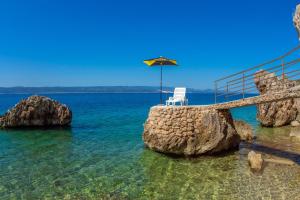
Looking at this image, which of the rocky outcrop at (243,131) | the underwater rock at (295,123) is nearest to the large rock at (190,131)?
the rocky outcrop at (243,131)

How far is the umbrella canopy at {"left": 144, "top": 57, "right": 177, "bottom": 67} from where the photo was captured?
18062mm

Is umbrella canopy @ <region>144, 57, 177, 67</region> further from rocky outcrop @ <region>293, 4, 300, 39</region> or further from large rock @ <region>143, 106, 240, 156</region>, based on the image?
rocky outcrop @ <region>293, 4, 300, 39</region>

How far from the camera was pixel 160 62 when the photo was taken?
60.0ft

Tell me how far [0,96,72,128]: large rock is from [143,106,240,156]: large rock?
14964 millimetres

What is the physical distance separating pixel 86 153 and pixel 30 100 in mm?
12981

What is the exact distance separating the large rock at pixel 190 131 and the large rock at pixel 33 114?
14964 millimetres

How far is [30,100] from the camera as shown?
26578 mm

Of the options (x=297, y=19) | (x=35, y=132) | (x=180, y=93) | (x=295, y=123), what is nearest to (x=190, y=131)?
(x=180, y=93)

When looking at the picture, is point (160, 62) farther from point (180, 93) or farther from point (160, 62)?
point (180, 93)

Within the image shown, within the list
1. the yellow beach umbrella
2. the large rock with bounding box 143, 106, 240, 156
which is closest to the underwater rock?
the large rock with bounding box 143, 106, 240, 156

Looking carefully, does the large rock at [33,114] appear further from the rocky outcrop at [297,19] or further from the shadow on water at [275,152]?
the rocky outcrop at [297,19]

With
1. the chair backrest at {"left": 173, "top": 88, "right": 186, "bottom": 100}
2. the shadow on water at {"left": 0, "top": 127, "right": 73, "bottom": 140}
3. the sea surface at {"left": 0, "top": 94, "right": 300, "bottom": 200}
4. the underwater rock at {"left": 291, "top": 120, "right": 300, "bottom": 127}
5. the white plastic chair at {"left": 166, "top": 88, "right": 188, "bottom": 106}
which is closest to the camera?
the sea surface at {"left": 0, "top": 94, "right": 300, "bottom": 200}

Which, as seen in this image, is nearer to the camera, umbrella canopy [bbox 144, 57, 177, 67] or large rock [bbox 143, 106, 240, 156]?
large rock [bbox 143, 106, 240, 156]

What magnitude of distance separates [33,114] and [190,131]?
661 inches
